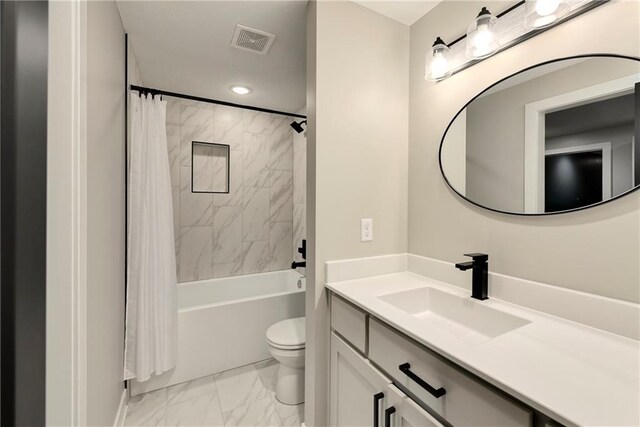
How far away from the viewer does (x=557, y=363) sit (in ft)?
2.23

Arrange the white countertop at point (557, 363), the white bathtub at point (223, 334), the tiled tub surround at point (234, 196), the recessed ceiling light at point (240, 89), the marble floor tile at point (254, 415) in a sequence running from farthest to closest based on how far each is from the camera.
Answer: the tiled tub surround at point (234, 196)
the recessed ceiling light at point (240, 89)
the white bathtub at point (223, 334)
the marble floor tile at point (254, 415)
the white countertop at point (557, 363)

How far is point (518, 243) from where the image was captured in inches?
43.3

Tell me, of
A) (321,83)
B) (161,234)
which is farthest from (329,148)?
(161,234)

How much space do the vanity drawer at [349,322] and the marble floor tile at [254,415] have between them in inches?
33.1

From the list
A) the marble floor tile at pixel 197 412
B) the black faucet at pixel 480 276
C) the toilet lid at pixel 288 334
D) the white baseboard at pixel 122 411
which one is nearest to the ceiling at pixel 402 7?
the black faucet at pixel 480 276

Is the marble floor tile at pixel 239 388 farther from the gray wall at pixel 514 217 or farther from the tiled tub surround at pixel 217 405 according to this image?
the gray wall at pixel 514 217

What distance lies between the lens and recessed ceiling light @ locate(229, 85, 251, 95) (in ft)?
8.00

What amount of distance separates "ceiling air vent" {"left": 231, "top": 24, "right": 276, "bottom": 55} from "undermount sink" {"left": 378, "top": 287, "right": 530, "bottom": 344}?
1.69 meters

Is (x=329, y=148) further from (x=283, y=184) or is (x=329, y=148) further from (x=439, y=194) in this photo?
(x=283, y=184)

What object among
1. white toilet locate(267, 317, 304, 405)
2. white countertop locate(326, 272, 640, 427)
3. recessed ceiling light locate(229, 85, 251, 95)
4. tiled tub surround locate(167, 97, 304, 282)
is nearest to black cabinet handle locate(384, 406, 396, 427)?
white countertop locate(326, 272, 640, 427)

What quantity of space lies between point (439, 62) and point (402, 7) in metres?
0.42

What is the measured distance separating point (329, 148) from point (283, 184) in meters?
1.93

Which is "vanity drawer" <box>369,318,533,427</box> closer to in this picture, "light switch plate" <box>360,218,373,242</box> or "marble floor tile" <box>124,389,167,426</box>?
"light switch plate" <box>360,218,373,242</box>

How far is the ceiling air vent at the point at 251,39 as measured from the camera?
163cm
